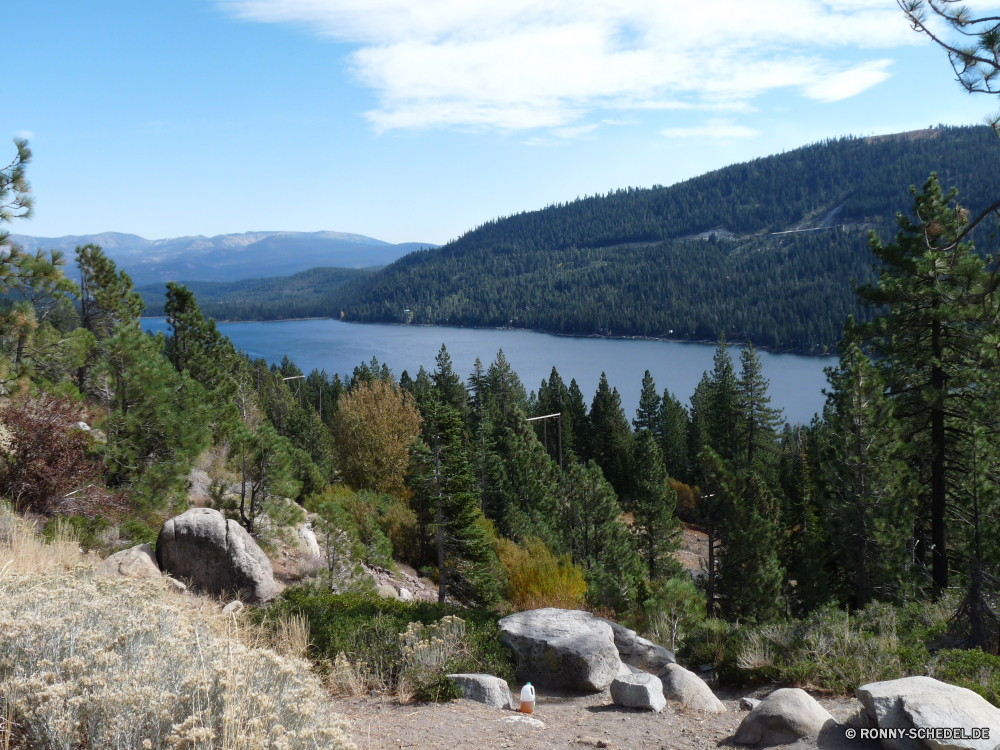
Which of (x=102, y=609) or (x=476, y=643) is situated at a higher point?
(x=102, y=609)

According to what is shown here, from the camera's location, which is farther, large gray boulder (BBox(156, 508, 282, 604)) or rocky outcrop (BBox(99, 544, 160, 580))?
large gray boulder (BBox(156, 508, 282, 604))

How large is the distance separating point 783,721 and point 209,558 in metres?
8.81

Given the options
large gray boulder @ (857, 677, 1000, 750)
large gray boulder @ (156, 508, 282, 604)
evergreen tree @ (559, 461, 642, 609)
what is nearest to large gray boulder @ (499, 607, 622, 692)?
large gray boulder @ (857, 677, 1000, 750)

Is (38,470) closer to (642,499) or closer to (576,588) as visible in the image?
(576,588)

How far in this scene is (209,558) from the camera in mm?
10695

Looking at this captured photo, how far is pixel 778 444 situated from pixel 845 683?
4316cm

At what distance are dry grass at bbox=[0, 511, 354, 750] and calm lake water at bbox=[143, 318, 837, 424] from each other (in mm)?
69492

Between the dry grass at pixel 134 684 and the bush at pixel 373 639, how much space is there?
1791mm

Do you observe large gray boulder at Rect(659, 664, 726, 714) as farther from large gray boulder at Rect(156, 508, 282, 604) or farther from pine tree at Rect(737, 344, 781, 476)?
pine tree at Rect(737, 344, 781, 476)

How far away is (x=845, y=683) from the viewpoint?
7469mm

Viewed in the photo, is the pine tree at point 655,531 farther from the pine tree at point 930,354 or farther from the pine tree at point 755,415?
the pine tree at point 755,415

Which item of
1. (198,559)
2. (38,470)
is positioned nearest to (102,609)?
(198,559)

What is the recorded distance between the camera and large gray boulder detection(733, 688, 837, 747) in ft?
18.3

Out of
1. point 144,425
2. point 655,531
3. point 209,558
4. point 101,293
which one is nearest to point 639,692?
point 209,558
